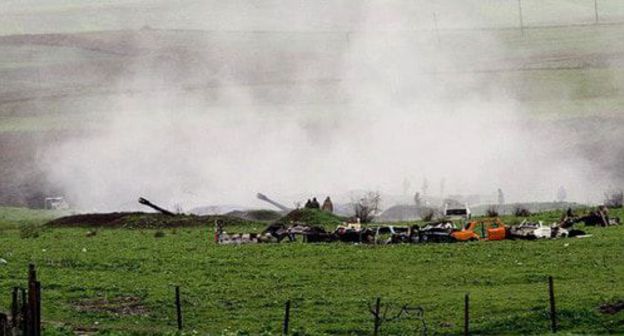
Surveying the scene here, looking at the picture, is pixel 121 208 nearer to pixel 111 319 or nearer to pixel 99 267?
pixel 99 267

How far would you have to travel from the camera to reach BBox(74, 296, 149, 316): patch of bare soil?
49.3 meters

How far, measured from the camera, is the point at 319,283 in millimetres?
53469

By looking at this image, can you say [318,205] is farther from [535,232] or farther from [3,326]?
[3,326]

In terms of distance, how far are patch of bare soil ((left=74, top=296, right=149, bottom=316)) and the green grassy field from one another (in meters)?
0.04

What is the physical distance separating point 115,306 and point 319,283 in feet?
22.0

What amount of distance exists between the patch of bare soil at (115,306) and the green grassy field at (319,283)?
4 cm

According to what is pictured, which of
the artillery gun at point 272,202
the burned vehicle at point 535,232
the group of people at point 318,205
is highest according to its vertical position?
the artillery gun at point 272,202

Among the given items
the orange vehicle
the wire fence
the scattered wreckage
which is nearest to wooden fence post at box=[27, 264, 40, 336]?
the wire fence

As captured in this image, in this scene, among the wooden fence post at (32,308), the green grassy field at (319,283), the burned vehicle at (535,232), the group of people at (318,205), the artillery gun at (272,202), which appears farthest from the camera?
the artillery gun at (272,202)

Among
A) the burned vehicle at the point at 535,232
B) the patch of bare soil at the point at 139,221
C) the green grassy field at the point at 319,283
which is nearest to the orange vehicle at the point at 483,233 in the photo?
the burned vehicle at the point at 535,232

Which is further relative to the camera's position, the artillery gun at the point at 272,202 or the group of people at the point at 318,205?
the artillery gun at the point at 272,202

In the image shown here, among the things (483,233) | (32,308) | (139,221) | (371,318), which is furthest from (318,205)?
(32,308)

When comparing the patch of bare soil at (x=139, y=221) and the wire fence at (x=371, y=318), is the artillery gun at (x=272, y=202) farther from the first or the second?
the wire fence at (x=371, y=318)

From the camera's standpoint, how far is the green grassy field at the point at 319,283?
45250 mm
